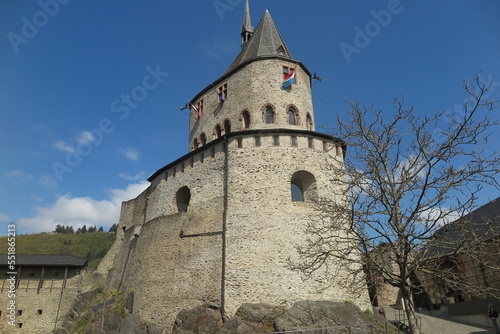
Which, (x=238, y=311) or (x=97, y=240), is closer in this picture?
(x=238, y=311)

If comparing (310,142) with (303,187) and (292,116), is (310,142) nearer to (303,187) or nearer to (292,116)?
(303,187)

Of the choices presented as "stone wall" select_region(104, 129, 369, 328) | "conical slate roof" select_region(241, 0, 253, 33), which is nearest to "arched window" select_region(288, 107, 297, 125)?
"stone wall" select_region(104, 129, 369, 328)

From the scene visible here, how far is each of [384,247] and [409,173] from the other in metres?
1.96

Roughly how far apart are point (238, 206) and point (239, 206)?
0.05m

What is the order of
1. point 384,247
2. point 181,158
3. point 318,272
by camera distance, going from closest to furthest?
point 384,247 → point 318,272 → point 181,158

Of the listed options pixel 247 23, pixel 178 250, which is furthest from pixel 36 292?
pixel 247 23

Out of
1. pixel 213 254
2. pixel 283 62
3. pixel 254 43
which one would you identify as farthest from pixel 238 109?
pixel 213 254

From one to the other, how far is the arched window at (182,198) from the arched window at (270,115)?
266 inches

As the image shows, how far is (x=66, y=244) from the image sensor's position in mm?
70250

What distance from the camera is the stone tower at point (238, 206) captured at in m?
15.7

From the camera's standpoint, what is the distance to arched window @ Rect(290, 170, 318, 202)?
1791cm

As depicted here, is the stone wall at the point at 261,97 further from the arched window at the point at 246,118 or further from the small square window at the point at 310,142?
the small square window at the point at 310,142

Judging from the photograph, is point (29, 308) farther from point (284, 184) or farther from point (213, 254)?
point (284, 184)

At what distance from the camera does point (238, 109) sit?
22.2 metres
